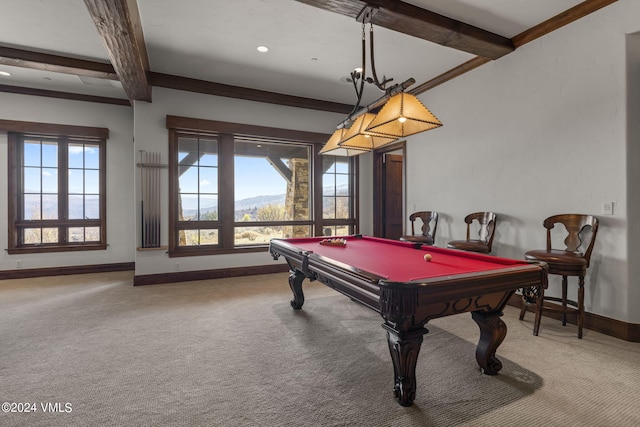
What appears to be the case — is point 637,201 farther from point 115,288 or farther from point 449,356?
point 115,288

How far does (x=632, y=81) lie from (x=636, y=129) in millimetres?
412

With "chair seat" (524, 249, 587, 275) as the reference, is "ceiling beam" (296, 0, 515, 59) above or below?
above

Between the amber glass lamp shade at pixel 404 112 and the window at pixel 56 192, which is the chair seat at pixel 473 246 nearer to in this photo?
the amber glass lamp shade at pixel 404 112

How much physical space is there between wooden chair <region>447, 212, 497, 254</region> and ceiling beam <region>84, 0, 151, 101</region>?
152 inches

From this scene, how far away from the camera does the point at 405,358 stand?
167cm

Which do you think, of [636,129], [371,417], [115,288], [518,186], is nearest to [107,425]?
[371,417]

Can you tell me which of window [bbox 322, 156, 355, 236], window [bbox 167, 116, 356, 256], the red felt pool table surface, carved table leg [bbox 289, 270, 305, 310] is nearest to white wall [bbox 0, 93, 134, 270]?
window [bbox 167, 116, 356, 256]

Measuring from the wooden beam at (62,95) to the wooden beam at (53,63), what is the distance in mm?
1191

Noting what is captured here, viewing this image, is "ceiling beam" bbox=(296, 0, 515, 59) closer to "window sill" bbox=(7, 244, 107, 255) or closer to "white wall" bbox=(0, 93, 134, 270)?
"white wall" bbox=(0, 93, 134, 270)

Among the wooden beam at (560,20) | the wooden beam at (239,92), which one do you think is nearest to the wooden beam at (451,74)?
the wooden beam at (560,20)

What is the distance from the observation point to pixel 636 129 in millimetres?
2625

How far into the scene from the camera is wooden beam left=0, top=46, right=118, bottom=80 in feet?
11.8

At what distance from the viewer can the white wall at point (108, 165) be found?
15.5 ft

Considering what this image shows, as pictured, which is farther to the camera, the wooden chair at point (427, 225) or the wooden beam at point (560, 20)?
the wooden chair at point (427, 225)
